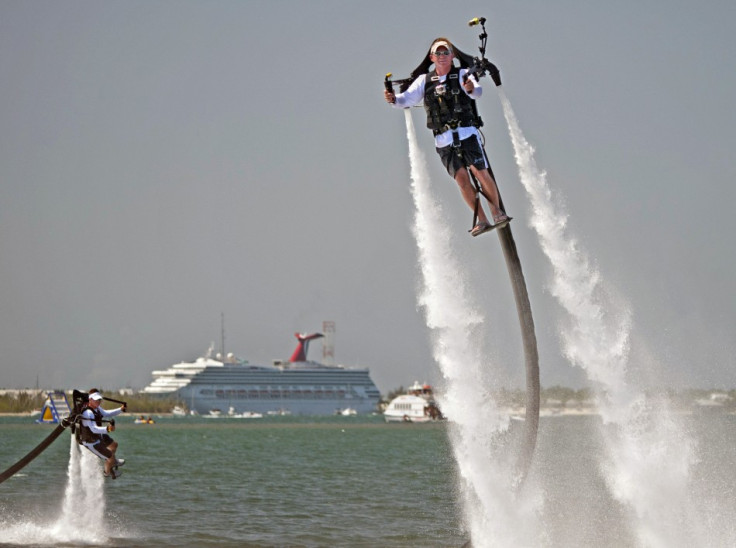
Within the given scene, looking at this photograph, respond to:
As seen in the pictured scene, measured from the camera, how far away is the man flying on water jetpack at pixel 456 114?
1619 cm

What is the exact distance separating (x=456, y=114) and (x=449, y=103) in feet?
0.66

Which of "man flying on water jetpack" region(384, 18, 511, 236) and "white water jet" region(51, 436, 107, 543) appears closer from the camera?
"man flying on water jetpack" region(384, 18, 511, 236)

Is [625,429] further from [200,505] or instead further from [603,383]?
[200,505]

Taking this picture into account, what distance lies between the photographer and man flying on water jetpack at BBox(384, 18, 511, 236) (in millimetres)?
16188

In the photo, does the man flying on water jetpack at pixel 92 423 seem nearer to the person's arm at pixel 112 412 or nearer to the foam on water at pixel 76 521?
the person's arm at pixel 112 412

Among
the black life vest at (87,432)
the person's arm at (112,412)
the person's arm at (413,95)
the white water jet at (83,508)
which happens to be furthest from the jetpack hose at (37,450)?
the person's arm at (413,95)

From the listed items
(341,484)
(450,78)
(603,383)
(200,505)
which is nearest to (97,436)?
(603,383)

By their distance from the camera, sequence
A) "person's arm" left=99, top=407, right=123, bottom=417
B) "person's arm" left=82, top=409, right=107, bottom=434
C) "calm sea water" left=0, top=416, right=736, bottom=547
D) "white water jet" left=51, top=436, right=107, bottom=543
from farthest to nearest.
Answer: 1. "calm sea water" left=0, top=416, right=736, bottom=547
2. "white water jet" left=51, top=436, right=107, bottom=543
3. "person's arm" left=82, top=409, right=107, bottom=434
4. "person's arm" left=99, top=407, right=123, bottom=417

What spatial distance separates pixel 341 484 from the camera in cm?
5834

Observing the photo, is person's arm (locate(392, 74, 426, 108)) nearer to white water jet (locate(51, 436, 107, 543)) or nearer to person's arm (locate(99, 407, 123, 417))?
person's arm (locate(99, 407, 123, 417))

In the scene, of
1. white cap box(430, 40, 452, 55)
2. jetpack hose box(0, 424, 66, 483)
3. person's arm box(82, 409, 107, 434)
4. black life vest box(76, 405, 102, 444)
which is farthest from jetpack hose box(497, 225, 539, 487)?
jetpack hose box(0, 424, 66, 483)

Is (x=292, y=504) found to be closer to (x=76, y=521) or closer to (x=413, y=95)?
(x=76, y=521)

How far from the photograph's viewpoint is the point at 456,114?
53.4 feet

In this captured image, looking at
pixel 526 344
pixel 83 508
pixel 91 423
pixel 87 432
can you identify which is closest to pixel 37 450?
pixel 87 432
